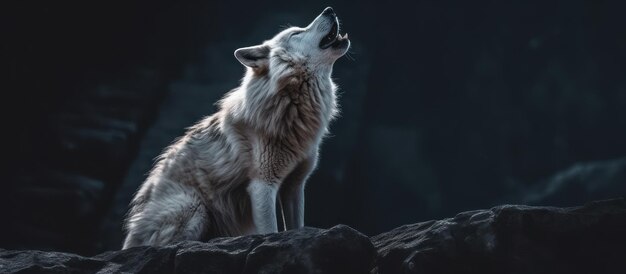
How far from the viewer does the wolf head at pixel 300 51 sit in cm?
611

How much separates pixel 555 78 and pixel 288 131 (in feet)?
28.9

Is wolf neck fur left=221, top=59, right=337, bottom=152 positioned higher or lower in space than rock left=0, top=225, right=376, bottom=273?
higher

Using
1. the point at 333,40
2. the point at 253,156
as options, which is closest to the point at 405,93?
the point at 333,40

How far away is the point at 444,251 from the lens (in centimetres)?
380

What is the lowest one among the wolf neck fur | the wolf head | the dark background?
the wolf neck fur

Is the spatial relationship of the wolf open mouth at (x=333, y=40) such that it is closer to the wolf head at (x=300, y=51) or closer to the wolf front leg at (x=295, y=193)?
the wolf head at (x=300, y=51)

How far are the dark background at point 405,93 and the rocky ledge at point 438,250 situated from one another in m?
8.04

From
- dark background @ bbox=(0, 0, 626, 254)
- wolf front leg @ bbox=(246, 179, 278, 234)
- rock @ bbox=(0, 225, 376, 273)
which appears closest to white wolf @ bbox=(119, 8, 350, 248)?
wolf front leg @ bbox=(246, 179, 278, 234)

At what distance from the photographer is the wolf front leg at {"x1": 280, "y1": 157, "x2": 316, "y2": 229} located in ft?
19.3

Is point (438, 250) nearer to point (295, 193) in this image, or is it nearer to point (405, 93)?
point (295, 193)

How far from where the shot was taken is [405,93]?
14.0 m

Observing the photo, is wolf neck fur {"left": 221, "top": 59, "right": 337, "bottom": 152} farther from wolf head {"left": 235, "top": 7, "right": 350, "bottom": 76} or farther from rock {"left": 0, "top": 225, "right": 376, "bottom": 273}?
rock {"left": 0, "top": 225, "right": 376, "bottom": 273}

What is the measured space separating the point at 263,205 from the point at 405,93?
8.77 metres

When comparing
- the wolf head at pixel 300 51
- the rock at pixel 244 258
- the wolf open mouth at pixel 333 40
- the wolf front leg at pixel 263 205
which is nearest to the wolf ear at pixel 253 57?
the wolf head at pixel 300 51
